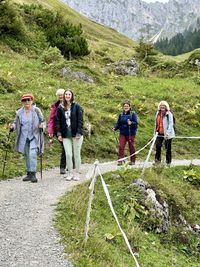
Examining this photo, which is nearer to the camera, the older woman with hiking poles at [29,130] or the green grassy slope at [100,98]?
the older woman with hiking poles at [29,130]

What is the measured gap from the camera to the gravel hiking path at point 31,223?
7984mm

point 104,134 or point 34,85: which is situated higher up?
point 34,85

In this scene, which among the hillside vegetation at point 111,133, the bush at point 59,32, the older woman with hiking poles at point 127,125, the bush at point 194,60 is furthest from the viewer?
the bush at point 194,60

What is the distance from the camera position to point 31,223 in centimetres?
958

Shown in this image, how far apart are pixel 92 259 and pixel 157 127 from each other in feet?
31.7

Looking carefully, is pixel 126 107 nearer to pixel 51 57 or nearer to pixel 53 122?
pixel 53 122

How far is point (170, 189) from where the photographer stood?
43.4 feet

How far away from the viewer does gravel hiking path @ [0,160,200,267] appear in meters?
7.98

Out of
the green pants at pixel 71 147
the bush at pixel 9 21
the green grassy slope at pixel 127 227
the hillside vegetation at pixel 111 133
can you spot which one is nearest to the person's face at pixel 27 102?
the green pants at pixel 71 147

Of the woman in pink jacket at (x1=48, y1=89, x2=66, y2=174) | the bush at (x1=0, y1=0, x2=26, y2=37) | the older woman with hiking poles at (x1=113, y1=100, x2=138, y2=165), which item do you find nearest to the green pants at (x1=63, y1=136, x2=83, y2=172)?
the woman in pink jacket at (x1=48, y1=89, x2=66, y2=174)

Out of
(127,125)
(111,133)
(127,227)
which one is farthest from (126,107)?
(127,227)

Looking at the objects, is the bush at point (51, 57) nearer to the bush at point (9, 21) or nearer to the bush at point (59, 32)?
the bush at point (59, 32)

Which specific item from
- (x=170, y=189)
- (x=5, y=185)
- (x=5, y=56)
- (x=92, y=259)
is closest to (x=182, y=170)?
(x=170, y=189)

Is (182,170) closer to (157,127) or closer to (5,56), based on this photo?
(157,127)
